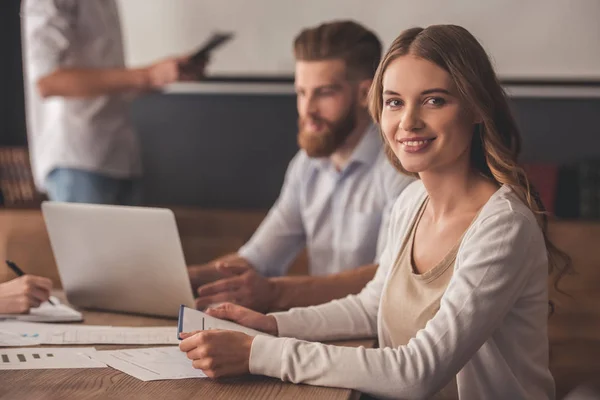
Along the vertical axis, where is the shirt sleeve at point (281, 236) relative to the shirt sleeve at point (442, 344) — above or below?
below

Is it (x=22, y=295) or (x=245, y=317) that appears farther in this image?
(x=22, y=295)

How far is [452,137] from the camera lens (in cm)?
149

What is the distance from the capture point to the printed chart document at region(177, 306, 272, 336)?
4.85ft

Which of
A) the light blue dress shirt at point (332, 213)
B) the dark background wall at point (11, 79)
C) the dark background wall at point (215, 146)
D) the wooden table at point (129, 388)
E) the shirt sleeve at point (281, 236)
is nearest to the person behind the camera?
the wooden table at point (129, 388)

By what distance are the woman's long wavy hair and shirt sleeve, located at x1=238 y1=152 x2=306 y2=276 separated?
1.01m

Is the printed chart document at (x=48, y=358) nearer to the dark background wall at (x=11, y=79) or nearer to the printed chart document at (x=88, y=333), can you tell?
the printed chart document at (x=88, y=333)

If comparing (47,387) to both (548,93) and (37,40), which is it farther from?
(548,93)

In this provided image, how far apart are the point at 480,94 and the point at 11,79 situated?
2920 mm

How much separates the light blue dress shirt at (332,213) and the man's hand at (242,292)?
46 cm

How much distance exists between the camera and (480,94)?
146cm

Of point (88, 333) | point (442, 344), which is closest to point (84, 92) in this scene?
point (88, 333)

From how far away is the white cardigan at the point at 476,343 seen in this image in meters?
1.33

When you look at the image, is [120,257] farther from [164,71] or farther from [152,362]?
[164,71]

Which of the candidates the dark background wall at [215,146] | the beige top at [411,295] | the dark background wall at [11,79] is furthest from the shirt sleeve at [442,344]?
the dark background wall at [11,79]
